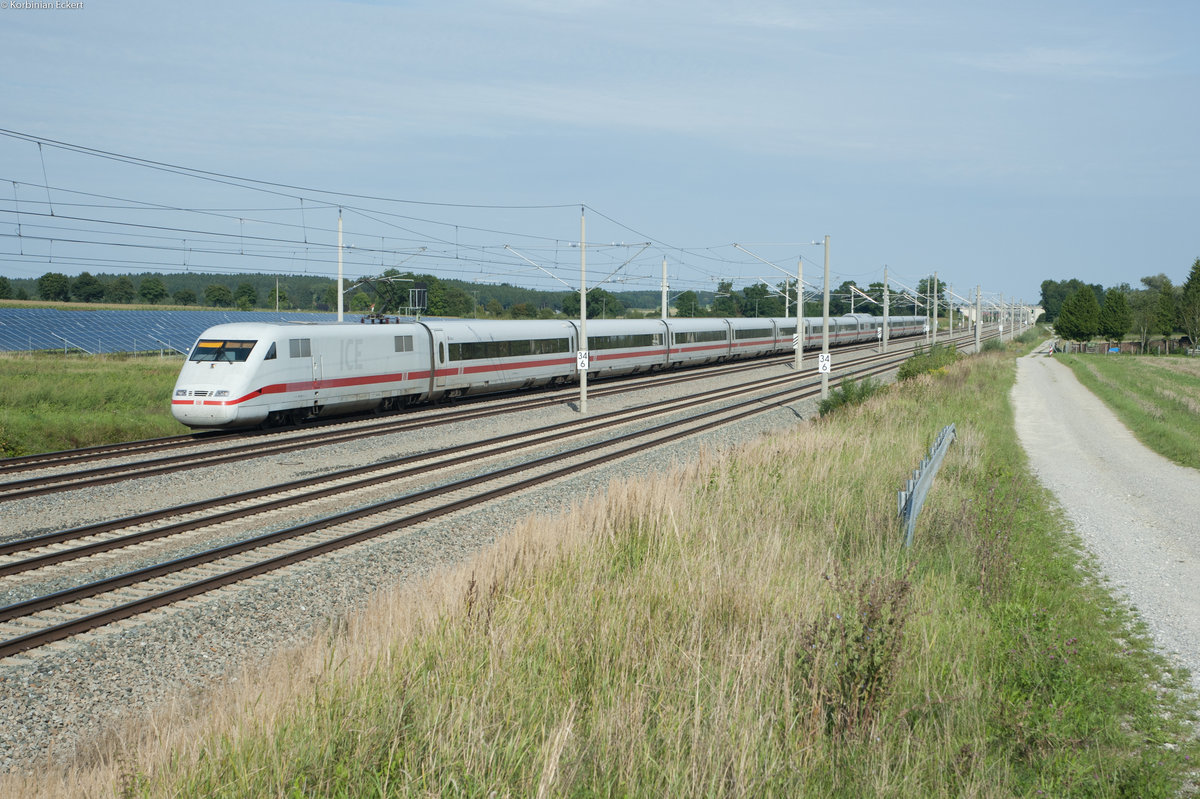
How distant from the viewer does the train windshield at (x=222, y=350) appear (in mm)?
22984

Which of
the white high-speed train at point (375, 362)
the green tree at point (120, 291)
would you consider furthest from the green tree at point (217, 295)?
the white high-speed train at point (375, 362)

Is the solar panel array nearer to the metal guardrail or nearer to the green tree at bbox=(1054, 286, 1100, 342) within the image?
the metal guardrail

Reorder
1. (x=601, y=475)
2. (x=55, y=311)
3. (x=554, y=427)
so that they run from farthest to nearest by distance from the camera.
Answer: (x=55, y=311), (x=554, y=427), (x=601, y=475)

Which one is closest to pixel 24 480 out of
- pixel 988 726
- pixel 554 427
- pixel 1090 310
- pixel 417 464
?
pixel 417 464

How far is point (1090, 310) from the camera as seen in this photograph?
319ft

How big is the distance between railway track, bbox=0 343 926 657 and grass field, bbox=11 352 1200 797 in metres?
3.68

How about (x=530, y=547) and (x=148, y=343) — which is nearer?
(x=530, y=547)

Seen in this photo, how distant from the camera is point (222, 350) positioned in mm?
23203

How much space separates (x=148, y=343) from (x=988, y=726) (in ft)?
216

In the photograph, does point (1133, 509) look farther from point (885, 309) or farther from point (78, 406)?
point (885, 309)

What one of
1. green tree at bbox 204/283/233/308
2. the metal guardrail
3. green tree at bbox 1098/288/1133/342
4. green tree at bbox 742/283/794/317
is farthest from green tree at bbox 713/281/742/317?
the metal guardrail

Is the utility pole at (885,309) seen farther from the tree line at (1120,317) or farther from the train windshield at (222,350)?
the train windshield at (222,350)

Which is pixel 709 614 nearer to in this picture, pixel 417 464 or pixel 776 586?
pixel 776 586

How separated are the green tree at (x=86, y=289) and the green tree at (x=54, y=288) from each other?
2.69ft
